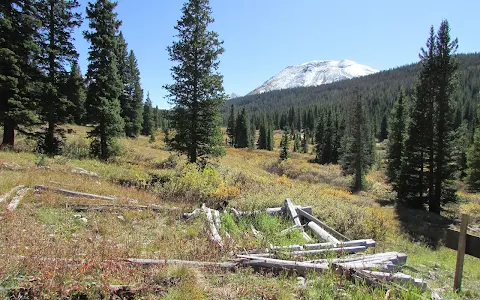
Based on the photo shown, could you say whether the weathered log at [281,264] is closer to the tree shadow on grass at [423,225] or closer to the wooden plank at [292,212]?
the wooden plank at [292,212]

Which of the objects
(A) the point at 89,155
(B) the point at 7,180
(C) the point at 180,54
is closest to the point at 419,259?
(B) the point at 7,180

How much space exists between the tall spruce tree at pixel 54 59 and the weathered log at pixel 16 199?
1135 cm

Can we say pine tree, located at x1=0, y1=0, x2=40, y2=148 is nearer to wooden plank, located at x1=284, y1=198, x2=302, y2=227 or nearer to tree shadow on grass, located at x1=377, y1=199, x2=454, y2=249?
wooden plank, located at x1=284, y1=198, x2=302, y2=227

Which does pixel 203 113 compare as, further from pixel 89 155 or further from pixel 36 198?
pixel 36 198

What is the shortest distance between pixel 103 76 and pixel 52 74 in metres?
3.35

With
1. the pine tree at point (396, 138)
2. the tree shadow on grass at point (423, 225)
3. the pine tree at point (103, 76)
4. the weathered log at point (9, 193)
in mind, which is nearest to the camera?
the weathered log at point (9, 193)

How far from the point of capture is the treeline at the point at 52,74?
1811 cm

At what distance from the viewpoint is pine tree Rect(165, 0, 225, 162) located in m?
19.1

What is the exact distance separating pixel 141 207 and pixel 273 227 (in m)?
4.64

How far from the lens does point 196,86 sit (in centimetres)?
1942

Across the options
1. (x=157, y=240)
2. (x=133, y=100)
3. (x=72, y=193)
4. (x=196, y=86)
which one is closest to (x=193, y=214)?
(x=157, y=240)

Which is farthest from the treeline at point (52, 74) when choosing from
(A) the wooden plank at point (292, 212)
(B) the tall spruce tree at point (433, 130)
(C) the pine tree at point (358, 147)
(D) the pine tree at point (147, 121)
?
(D) the pine tree at point (147, 121)

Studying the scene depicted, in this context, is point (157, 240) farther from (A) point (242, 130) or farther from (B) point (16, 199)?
(A) point (242, 130)

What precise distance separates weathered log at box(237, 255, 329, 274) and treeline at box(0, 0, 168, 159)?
15580mm
